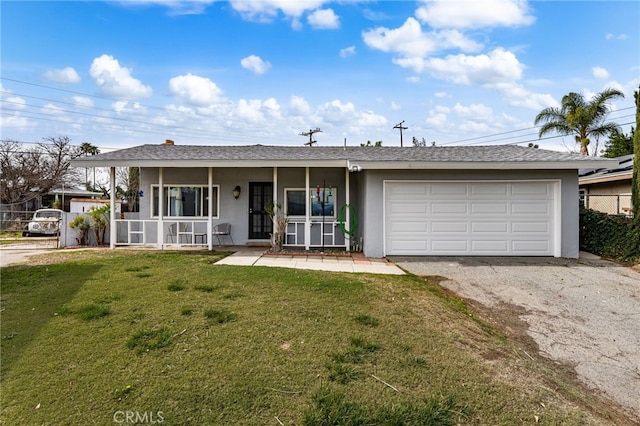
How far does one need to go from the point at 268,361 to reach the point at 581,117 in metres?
25.0

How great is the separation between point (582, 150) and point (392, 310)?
23.5 m

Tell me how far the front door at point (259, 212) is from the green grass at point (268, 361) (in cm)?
619

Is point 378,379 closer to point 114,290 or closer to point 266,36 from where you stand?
point 114,290

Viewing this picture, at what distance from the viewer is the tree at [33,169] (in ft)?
77.8

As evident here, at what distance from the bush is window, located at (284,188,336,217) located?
710cm

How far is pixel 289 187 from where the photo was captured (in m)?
11.5

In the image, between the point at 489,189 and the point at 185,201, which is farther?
the point at 185,201

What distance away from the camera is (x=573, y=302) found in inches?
226

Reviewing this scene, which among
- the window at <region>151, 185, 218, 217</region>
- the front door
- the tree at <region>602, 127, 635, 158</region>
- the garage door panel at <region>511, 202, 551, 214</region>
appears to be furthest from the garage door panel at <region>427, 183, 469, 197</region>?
the tree at <region>602, 127, 635, 158</region>

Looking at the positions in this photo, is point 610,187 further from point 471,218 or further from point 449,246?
point 449,246

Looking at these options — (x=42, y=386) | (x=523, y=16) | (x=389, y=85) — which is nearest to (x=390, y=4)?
(x=523, y=16)

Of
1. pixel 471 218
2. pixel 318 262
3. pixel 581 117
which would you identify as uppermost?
pixel 581 117

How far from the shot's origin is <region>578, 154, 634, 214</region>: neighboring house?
13030 millimetres

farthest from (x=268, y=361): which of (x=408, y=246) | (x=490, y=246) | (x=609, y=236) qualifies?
(x=609, y=236)
